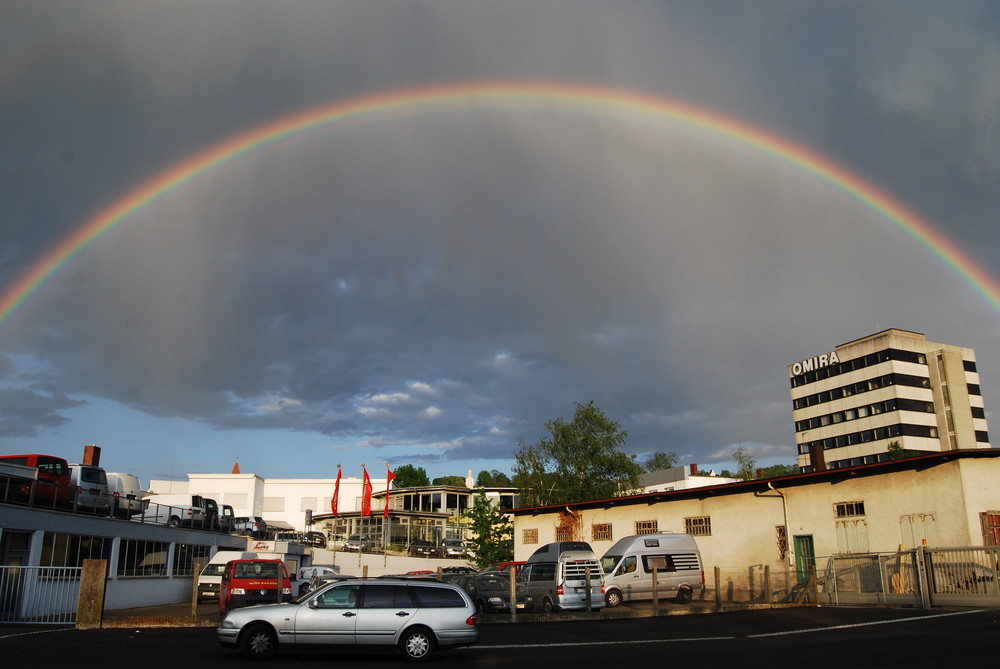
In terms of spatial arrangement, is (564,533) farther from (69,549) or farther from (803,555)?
(69,549)

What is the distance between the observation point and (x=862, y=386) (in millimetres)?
99438

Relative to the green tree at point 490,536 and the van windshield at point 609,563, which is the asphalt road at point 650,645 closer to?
the van windshield at point 609,563

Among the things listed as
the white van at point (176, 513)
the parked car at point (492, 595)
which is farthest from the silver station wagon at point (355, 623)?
the white van at point (176, 513)

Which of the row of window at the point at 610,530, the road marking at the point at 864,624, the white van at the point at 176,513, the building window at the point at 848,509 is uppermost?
the white van at the point at 176,513

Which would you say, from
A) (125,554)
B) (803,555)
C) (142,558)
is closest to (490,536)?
(142,558)

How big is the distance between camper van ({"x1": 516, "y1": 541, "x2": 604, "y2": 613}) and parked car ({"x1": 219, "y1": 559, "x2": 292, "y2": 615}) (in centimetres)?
834

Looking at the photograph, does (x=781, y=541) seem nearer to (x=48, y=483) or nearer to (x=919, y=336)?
(x=48, y=483)

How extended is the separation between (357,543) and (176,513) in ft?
73.0

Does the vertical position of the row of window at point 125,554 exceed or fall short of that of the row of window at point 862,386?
it falls short

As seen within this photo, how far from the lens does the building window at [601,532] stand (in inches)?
1570

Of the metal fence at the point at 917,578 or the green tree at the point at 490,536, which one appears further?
the green tree at the point at 490,536

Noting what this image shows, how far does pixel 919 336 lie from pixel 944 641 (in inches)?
3794

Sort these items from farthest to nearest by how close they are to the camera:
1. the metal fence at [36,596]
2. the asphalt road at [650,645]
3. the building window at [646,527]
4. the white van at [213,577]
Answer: the building window at [646,527] < the white van at [213,577] < the metal fence at [36,596] < the asphalt road at [650,645]

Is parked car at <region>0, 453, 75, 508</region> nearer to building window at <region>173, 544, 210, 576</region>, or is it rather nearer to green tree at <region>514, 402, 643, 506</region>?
building window at <region>173, 544, 210, 576</region>
